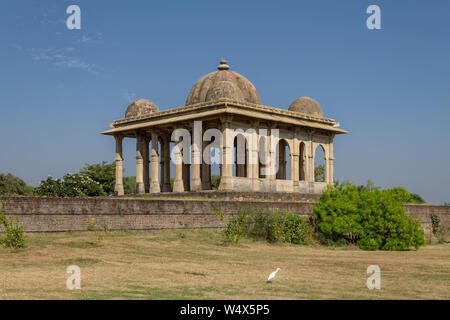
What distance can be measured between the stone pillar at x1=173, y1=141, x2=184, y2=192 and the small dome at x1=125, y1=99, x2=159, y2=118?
11.5ft

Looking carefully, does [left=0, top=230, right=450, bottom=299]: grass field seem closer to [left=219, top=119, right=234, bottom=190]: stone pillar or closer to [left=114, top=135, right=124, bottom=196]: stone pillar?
[left=219, top=119, right=234, bottom=190]: stone pillar

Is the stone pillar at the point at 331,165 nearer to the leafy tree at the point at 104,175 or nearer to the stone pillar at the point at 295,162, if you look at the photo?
the stone pillar at the point at 295,162

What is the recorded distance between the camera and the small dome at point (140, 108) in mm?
38719

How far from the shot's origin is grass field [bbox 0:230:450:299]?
1030 centimetres

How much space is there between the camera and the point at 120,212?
1984 cm

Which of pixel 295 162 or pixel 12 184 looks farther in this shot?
pixel 12 184

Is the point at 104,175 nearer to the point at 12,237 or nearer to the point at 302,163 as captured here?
the point at 302,163

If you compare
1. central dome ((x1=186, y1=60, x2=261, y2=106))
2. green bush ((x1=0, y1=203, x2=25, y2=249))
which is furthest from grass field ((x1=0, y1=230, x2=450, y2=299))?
central dome ((x1=186, y1=60, x2=261, y2=106))

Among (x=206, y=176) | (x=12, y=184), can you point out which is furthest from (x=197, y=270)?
(x=12, y=184)

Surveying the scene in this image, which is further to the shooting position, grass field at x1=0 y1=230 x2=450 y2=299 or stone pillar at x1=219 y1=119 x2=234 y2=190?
stone pillar at x1=219 y1=119 x2=234 y2=190

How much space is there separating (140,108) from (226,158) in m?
8.82

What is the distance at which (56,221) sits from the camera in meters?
18.2

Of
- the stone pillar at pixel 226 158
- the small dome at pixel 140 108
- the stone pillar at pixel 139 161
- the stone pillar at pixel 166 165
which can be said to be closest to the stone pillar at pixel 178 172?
the stone pillar at pixel 166 165
